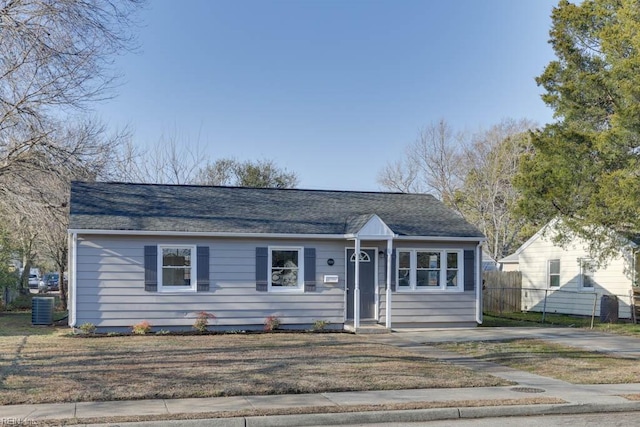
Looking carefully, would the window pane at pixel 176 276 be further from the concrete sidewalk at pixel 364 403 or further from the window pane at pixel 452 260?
the concrete sidewalk at pixel 364 403

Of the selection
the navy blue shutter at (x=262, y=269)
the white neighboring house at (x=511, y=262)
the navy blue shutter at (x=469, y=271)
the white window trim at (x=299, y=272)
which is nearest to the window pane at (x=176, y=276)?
the navy blue shutter at (x=262, y=269)

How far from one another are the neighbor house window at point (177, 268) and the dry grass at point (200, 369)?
237 cm

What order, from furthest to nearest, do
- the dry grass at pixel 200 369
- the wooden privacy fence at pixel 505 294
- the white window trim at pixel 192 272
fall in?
1. the wooden privacy fence at pixel 505 294
2. the white window trim at pixel 192 272
3. the dry grass at pixel 200 369

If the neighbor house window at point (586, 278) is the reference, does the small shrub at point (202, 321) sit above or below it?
below

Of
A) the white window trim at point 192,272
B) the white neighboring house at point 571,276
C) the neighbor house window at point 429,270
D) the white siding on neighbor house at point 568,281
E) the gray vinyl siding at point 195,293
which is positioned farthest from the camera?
the white siding on neighbor house at point 568,281

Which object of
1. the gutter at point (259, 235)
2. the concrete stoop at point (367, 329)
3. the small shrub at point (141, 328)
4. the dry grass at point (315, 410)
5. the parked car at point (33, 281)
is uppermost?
the gutter at point (259, 235)

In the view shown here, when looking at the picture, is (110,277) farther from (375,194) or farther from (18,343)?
(375,194)

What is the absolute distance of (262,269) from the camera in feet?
59.6

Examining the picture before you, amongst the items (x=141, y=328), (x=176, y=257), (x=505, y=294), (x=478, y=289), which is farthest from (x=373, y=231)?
(x=505, y=294)

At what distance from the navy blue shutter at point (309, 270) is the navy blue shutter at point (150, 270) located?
4113 millimetres

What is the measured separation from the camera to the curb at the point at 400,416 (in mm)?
7851

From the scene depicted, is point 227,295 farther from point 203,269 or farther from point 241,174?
point 241,174

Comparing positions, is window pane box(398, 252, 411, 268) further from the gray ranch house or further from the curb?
the curb

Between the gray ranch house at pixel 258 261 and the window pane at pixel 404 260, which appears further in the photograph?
the window pane at pixel 404 260
